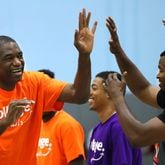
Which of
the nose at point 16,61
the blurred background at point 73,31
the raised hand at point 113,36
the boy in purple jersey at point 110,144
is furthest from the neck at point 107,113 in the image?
the blurred background at point 73,31

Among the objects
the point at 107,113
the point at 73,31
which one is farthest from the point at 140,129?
the point at 73,31

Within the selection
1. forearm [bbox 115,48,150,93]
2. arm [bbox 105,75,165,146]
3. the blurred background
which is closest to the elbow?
arm [bbox 105,75,165,146]

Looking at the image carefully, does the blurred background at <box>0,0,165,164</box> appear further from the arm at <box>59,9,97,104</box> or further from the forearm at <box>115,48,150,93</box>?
the arm at <box>59,9,97,104</box>

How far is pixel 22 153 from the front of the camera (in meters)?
2.46

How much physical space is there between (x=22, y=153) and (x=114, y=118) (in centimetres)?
76

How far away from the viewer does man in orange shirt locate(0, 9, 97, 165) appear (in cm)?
240

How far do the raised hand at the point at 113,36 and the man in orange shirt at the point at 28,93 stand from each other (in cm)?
24

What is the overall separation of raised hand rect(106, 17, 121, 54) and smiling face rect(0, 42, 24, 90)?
0.53m

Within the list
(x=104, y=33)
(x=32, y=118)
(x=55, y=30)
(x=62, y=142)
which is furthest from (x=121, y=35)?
(x=32, y=118)

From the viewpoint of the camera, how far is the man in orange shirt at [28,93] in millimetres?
2402

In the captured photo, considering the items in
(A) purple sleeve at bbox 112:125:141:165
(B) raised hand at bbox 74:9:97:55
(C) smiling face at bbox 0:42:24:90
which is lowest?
(A) purple sleeve at bbox 112:125:141:165

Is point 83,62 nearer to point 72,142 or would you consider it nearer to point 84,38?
point 84,38

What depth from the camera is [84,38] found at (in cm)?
241

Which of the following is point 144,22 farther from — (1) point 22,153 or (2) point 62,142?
(1) point 22,153
